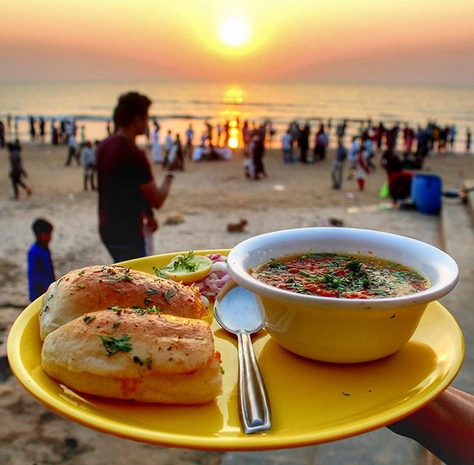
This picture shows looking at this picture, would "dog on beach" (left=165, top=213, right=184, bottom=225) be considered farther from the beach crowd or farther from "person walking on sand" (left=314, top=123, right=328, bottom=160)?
"person walking on sand" (left=314, top=123, right=328, bottom=160)

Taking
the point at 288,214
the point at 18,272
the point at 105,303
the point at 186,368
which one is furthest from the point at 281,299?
the point at 288,214

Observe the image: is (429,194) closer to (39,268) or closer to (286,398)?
(39,268)

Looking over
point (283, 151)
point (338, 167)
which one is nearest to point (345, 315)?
point (338, 167)

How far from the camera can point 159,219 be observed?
53.6 feet

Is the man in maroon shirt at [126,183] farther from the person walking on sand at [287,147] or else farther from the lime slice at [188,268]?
the person walking on sand at [287,147]

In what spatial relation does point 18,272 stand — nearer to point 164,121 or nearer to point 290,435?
point 290,435

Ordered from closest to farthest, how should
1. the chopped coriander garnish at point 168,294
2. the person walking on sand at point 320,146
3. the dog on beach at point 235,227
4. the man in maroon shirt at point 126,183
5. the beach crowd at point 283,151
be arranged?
the chopped coriander garnish at point 168,294 → the man in maroon shirt at point 126,183 → the dog on beach at point 235,227 → the beach crowd at point 283,151 → the person walking on sand at point 320,146

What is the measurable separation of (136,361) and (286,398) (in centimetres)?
46

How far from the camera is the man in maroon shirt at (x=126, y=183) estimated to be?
5402 millimetres

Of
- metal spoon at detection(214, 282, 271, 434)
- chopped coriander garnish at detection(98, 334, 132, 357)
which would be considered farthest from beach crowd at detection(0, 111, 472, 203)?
chopped coriander garnish at detection(98, 334, 132, 357)

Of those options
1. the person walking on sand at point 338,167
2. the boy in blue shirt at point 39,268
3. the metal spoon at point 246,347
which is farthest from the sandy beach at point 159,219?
the metal spoon at point 246,347

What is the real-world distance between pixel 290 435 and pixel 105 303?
82 centimetres

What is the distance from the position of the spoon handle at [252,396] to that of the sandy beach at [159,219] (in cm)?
330

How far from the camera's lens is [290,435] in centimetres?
123
